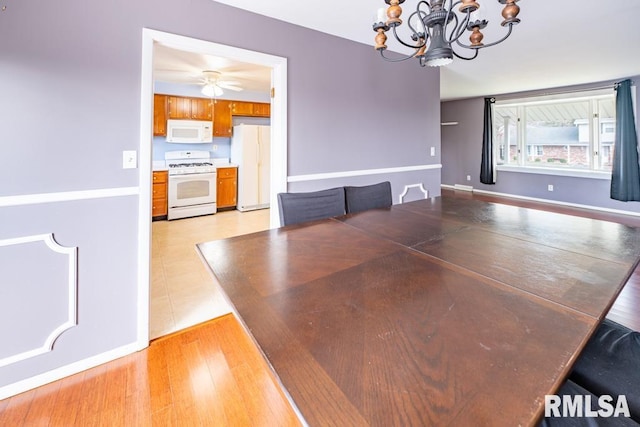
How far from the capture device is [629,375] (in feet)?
2.72

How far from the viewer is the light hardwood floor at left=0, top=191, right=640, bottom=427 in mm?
1352

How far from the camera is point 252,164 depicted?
5.54 metres

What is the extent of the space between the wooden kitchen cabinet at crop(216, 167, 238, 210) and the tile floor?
1.97 ft

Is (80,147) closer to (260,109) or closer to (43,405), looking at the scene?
(43,405)

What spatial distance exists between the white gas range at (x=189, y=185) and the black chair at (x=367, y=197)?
378 centimetres

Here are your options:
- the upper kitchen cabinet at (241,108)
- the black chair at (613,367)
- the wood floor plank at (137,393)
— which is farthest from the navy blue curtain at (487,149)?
the wood floor plank at (137,393)

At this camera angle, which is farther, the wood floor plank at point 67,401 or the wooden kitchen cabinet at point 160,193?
the wooden kitchen cabinet at point 160,193

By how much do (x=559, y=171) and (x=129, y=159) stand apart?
710 centimetres

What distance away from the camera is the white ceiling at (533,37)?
2.18m

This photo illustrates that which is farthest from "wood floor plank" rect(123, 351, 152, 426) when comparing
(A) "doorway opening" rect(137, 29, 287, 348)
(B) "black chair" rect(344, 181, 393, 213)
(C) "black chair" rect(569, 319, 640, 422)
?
(C) "black chair" rect(569, 319, 640, 422)

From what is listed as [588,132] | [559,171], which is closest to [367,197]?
[559,171]

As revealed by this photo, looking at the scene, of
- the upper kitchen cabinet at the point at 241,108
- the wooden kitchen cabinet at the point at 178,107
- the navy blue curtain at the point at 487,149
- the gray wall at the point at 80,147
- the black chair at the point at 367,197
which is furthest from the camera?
the navy blue curtain at the point at 487,149

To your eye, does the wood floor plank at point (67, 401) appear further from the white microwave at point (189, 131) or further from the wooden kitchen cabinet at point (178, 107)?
the wooden kitchen cabinet at point (178, 107)

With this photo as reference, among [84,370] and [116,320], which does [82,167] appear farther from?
[84,370]
